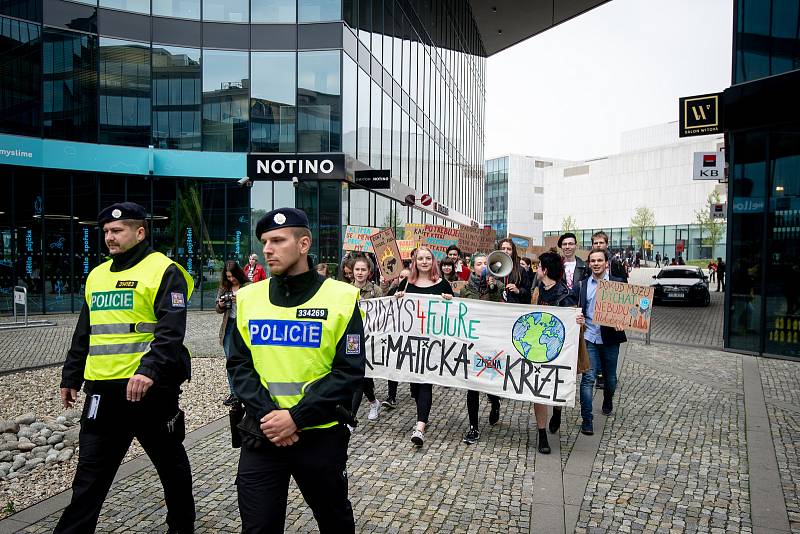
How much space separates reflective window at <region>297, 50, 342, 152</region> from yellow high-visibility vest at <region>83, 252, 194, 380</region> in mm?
17118

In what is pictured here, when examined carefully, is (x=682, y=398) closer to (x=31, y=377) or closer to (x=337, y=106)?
(x=31, y=377)

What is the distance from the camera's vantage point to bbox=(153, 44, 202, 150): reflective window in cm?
1983

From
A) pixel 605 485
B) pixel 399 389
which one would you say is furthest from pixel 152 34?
pixel 605 485

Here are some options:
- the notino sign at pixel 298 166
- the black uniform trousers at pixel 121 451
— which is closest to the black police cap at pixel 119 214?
the black uniform trousers at pixel 121 451

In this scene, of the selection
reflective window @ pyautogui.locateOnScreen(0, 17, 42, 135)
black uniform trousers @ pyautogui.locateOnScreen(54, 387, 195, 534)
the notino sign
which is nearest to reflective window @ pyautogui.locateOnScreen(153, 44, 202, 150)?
the notino sign

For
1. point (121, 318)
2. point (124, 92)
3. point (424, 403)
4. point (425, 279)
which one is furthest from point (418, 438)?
point (124, 92)

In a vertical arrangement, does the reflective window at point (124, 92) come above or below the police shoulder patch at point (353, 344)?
above

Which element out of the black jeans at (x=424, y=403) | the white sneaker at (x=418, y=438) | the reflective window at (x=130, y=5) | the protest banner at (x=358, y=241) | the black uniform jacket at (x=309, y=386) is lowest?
the white sneaker at (x=418, y=438)

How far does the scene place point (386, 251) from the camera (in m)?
10.0

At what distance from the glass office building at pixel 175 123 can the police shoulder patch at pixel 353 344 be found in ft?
57.7

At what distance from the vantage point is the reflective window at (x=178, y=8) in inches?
779

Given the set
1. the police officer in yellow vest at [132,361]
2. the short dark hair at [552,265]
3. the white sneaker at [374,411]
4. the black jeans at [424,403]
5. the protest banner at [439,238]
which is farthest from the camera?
the protest banner at [439,238]

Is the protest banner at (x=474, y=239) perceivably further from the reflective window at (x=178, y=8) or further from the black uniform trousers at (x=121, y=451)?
the reflective window at (x=178, y=8)

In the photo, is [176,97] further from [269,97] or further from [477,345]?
[477,345]
